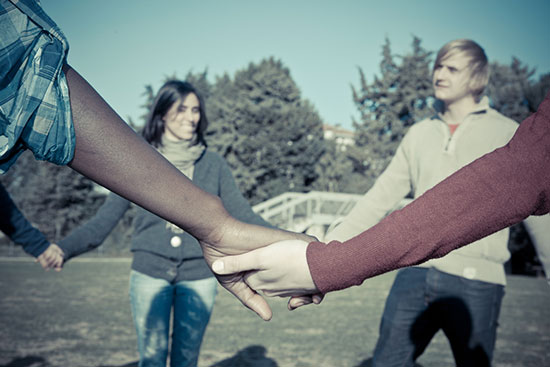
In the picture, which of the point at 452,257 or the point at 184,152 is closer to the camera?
the point at 452,257

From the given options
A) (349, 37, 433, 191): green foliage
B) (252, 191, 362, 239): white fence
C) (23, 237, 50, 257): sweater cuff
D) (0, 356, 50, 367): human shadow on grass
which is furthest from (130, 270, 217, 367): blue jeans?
(349, 37, 433, 191): green foliage

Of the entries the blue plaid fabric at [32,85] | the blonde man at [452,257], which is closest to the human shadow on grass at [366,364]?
the blonde man at [452,257]

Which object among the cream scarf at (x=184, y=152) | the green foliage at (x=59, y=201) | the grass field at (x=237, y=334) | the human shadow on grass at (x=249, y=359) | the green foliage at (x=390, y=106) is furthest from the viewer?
the green foliage at (x=390, y=106)

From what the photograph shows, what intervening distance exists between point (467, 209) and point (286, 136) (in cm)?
3278

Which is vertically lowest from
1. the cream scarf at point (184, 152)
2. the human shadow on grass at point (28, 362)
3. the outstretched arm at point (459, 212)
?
the human shadow on grass at point (28, 362)

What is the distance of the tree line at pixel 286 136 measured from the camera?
33.2 meters

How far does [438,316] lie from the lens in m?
2.82

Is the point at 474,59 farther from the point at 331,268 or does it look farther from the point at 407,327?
the point at 331,268

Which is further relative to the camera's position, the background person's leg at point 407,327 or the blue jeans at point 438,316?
the background person's leg at point 407,327

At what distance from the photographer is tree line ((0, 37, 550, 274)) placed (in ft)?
109

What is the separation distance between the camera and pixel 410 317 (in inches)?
111

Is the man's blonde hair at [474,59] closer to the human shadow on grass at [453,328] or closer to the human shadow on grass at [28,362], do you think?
the human shadow on grass at [453,328]

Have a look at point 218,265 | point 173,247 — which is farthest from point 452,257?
point 173,247

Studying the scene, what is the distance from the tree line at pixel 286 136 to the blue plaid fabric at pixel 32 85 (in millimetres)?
28659
